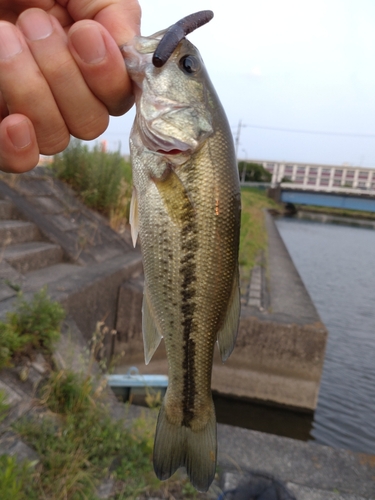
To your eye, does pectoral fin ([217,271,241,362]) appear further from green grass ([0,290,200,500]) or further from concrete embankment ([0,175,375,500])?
concrete embankment ([0,175,375,500])

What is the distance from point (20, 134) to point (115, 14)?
0.66m

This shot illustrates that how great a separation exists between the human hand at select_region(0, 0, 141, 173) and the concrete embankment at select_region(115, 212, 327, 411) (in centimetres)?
519

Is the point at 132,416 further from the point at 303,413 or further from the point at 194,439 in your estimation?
the point at 303,413

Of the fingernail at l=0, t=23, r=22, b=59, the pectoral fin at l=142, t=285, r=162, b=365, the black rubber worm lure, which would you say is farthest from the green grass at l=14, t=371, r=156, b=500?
the black rubber worm lure

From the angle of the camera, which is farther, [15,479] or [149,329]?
[15,479]

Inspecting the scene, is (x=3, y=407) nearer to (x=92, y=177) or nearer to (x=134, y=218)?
(x=134, y=218)

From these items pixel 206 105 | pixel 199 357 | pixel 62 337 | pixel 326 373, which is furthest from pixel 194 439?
pixel 326 373

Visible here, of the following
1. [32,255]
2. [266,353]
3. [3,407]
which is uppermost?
[32,255]

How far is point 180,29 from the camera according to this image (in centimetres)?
142

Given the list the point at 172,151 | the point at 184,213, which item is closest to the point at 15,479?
the point at 184,213

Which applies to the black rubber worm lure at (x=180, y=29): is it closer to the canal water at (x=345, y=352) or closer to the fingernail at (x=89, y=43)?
the fingernail at (x=89, y=43)

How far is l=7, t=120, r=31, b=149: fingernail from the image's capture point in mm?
1601

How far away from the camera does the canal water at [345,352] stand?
6.86 meters

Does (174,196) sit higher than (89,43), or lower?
lower
